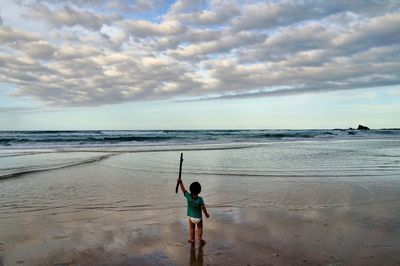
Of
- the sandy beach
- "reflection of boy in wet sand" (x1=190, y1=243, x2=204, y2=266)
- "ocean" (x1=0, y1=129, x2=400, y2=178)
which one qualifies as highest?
"ocean" (x1=0, y1=129, x2=400, y2=178)

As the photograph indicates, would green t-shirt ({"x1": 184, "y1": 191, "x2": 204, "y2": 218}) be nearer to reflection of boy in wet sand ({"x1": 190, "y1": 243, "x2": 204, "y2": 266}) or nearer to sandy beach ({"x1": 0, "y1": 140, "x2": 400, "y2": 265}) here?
sandy beach ({"x1": 0, "y1": 140, "x2": 400, "y2": 265})

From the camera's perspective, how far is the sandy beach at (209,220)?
486 cm

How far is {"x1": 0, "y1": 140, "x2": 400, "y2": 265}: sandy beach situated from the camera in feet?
15.9

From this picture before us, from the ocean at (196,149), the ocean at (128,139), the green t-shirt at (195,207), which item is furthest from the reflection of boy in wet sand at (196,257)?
the ocean at (128,139)

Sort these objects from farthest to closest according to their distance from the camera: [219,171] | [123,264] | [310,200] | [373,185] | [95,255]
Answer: [219,171]
[373,185]
[310,200]
[95,255]
[123,264]

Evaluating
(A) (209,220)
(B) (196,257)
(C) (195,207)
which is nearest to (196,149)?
(A) (209,220)

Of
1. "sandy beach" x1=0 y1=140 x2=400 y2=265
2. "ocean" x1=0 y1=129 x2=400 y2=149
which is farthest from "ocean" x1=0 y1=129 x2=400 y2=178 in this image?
"sandy beach" x1=0 y1=140 x2=400 y2=265

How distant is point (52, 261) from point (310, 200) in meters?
5.76

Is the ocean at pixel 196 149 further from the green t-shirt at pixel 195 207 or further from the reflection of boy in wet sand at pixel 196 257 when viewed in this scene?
the reflection of boy in wet sand at pixel 196 257

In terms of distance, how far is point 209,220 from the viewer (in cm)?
659

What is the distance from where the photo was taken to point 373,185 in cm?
1001

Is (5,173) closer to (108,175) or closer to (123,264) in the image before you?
(108,175)

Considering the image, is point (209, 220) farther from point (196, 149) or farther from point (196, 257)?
point (196, 149)

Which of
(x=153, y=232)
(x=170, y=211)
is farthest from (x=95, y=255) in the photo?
(x=170, y=211)
